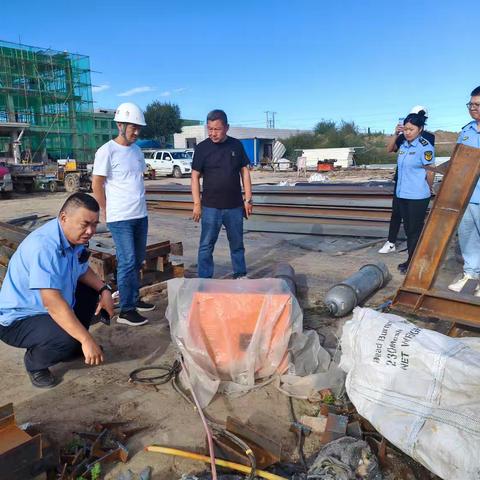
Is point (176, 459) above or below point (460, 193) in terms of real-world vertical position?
below

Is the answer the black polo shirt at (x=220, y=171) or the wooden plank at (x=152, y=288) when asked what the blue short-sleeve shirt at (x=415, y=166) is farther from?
the wooden plank at (x=152, y=288)

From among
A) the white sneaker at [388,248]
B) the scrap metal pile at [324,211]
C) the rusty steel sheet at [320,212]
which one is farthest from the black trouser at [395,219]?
the rusty steel sheet at [320,212]

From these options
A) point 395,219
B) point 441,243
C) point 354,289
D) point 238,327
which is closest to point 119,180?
point 238,327

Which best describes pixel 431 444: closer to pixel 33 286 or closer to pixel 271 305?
pixel 271 305

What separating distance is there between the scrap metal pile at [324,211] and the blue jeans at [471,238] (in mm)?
2816

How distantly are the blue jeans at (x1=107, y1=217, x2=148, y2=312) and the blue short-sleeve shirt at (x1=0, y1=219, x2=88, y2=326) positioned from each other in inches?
34.1

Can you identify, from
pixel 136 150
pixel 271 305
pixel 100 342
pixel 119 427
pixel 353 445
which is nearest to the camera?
pixel 353 445

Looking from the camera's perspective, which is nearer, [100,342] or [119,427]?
[119,427]

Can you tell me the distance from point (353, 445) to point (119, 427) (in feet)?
4.37

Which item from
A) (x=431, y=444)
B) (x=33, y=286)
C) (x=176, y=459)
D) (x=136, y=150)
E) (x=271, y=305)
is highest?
(x=136, y=150)

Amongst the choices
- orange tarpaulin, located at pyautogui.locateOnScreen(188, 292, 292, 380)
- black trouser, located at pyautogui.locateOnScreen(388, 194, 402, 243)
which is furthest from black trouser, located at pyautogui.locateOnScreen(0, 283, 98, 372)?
black trouser, located at pyautogui.locateOnScreen(388, 194, 402, 243)

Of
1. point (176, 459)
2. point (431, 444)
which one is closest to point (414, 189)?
point (431, 444)

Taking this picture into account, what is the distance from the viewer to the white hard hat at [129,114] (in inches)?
149

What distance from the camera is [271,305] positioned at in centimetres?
296
